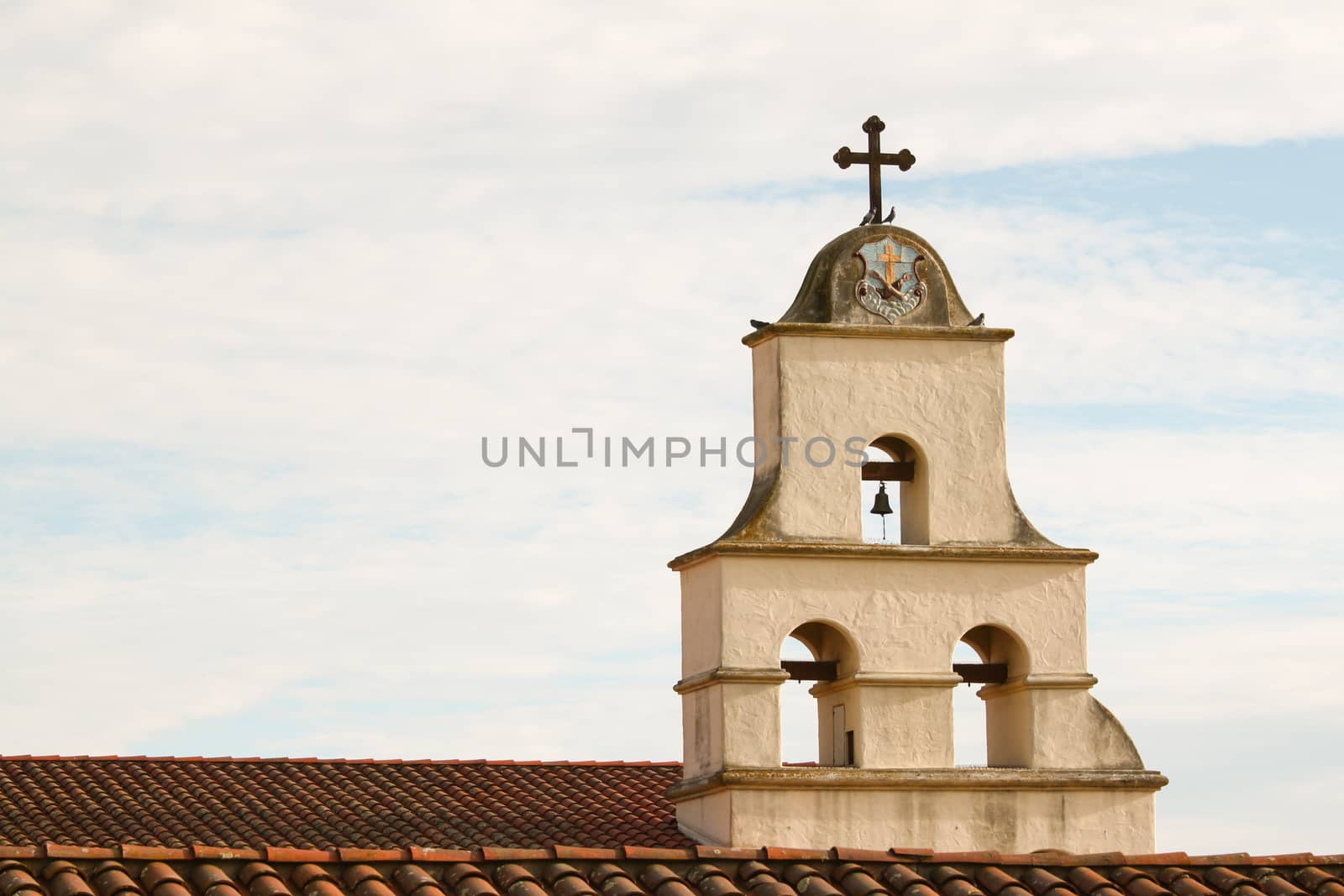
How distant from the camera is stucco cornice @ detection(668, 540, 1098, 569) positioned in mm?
17078

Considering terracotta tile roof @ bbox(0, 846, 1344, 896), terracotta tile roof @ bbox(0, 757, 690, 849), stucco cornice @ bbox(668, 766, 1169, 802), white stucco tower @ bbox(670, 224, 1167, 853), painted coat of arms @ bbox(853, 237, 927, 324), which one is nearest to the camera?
terracotta tile roof @ bbox(0, 846, 1344, 896)

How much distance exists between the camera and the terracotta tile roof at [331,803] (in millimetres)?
17156

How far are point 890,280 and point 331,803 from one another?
19.8ft

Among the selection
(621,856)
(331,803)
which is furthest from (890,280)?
(621,856)

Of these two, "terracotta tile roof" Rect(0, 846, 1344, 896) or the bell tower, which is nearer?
"terracotta tile roof" Rect(0, 846, 1344, 896)

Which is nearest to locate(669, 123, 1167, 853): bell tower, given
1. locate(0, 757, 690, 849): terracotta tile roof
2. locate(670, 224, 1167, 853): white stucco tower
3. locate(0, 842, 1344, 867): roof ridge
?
locate(670, 224, 1167, 853): white stucco tower

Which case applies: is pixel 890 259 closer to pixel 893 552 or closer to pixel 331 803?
pixel 893 552

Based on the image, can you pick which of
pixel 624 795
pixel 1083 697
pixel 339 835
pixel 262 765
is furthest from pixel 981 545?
pixel 262 765

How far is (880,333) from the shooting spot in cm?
1766

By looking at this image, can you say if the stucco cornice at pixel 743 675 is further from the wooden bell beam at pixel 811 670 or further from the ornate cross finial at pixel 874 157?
the ornate cross finial at pixel 874 157

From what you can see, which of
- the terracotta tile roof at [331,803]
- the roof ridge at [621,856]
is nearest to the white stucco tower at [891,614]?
the terracotta tile roof at [331,803]

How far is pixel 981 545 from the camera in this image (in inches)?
691

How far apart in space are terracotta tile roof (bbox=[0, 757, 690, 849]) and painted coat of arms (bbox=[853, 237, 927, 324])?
4283mm

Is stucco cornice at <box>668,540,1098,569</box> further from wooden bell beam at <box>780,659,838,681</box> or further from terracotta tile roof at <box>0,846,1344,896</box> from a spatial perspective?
terracotta tile roof at <box>0,846,1344,896</box>
